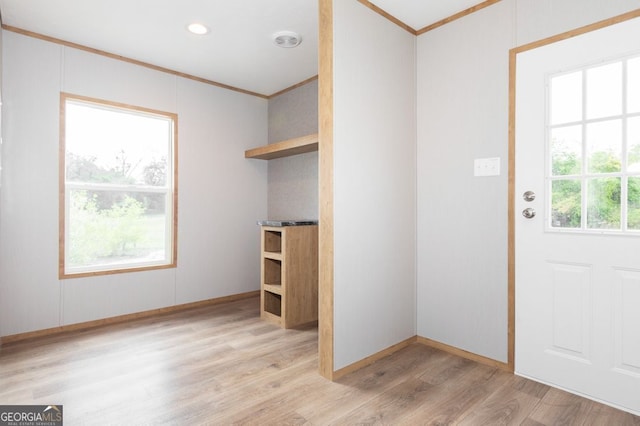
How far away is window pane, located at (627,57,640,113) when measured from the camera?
1.81 meters

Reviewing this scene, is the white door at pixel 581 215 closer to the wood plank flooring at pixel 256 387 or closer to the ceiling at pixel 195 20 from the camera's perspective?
the wood plank flooring at pixel 256 387

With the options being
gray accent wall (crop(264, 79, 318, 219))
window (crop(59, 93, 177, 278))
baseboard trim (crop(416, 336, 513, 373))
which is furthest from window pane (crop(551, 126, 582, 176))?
window (crop(59, 93, 177, 278))

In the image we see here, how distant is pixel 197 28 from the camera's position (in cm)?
285

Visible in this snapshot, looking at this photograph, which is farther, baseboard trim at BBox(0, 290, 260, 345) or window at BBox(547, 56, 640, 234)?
baseboard trim at BBox(0, 290, 260, 345)

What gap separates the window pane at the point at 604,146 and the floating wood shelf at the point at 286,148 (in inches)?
81.4

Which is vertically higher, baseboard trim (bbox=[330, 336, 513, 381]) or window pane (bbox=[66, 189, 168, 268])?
window pane (bbox=[66, 189, 168, 268])

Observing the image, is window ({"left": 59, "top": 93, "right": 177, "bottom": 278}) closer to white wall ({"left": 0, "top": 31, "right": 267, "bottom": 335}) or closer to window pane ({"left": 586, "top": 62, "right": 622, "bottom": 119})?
white wall ({"left": 0, "top": 31, "right": 267, "bottom": 335})

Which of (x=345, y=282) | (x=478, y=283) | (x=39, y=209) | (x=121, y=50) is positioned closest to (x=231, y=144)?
(x=121, y=50)

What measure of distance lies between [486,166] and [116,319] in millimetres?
3460

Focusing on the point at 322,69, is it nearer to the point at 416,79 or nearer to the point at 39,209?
the point at 416,79

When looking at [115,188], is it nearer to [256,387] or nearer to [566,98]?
[256,387]

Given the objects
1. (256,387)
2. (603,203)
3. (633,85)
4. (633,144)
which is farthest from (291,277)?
(633,85)

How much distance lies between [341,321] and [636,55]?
7.14ft

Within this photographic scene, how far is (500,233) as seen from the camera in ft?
7.61
